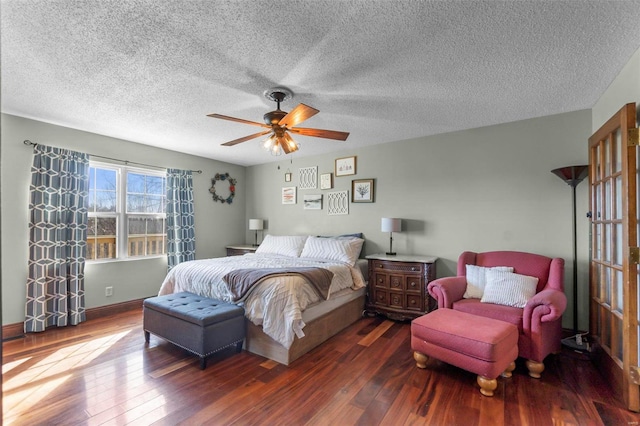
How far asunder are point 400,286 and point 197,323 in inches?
93.0

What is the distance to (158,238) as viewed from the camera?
5.25 m

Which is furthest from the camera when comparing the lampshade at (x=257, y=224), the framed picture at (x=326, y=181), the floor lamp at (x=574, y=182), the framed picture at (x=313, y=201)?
the lampshade at (x=257, y=224)

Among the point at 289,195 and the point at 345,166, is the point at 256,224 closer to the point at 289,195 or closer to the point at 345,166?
the point at 289,195

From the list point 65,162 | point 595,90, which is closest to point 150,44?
point 65,162

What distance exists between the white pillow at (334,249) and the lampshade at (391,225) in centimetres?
45

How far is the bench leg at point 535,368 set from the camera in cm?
283

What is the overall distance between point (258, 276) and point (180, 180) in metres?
2.91

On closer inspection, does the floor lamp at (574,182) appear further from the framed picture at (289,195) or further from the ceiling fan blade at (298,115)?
the framed picture at (289,195)

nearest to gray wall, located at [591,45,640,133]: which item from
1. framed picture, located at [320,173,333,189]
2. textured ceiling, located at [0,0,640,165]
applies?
textured ceiling, located at [0,0,640,165]

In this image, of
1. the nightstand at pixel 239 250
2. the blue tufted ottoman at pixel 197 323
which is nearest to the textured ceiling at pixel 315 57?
the blue tufted ottoman at pixel 197 323

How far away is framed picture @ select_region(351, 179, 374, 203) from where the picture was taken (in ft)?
16.5

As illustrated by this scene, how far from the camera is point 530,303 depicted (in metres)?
2.89

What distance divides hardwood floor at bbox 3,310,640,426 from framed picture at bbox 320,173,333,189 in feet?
8.79

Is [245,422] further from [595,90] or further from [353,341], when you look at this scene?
[595,90]
